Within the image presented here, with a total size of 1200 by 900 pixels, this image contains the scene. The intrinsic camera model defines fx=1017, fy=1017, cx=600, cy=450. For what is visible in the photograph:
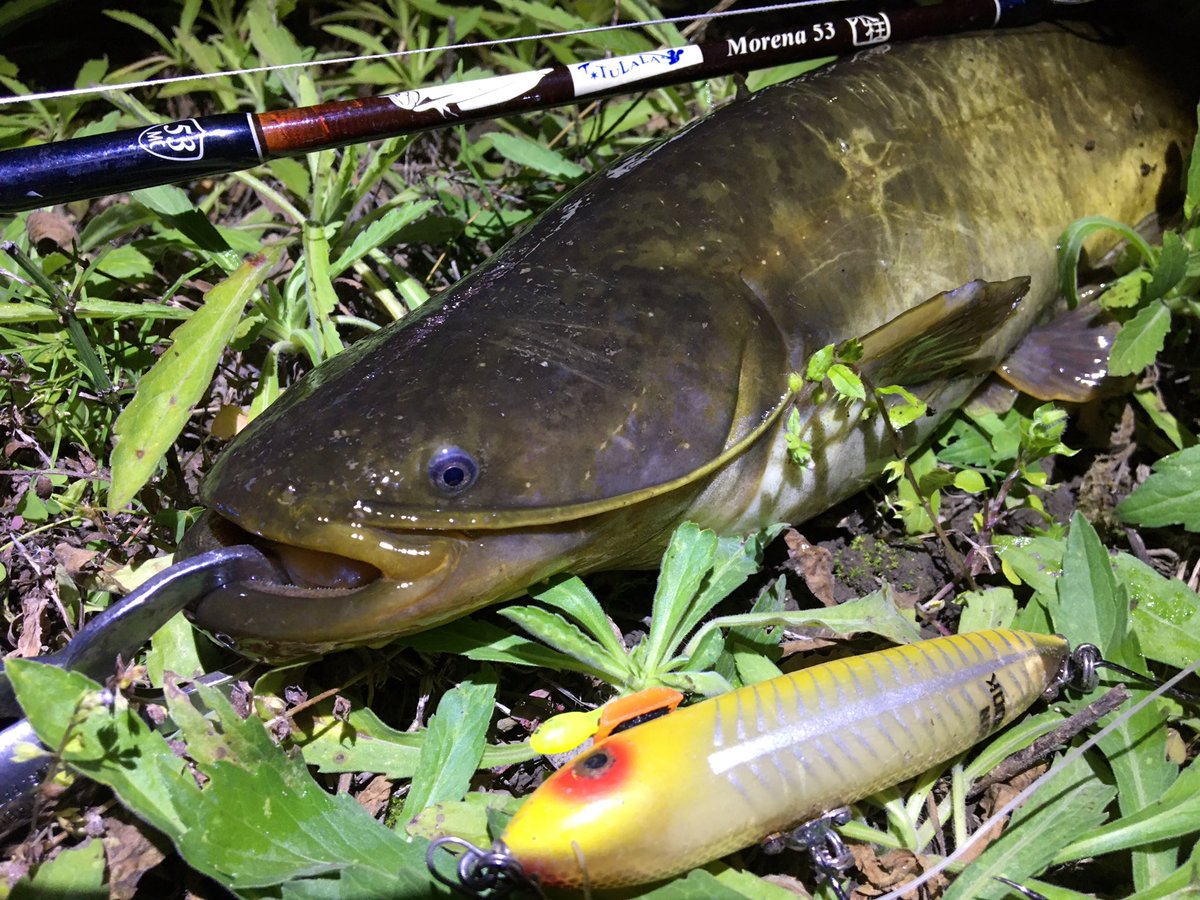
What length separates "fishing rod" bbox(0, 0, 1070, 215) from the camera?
7.17ft

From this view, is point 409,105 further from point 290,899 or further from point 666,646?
point 290,899

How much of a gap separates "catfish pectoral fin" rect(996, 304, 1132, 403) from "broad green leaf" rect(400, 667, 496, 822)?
67.6 inches

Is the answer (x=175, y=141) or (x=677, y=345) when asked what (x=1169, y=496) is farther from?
(x=175, y=141)

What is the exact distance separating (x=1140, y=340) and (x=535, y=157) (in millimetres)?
1789

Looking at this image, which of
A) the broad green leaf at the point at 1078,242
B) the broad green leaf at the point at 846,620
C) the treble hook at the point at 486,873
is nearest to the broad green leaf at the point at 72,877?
the treble hook at the point at 486,873

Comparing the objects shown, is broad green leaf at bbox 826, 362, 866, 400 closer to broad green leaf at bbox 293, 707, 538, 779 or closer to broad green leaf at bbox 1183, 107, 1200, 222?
broad green leaf at bbox 293, 707, 538, 779

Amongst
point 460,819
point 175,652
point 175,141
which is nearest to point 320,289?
point 175,141

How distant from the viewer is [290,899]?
1.71 meters

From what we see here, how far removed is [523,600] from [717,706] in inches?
22.9

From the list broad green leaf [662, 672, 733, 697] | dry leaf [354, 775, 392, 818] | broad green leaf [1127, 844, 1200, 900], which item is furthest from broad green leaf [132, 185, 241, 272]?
broad green leaf [1127, 844, 1200, 900]

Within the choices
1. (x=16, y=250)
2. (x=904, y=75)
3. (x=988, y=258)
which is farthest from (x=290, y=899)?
(x=904, y=75)

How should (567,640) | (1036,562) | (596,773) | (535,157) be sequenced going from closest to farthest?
1. (596,773)
2. (567,640)
3. (1036,562)
4. (535,157)

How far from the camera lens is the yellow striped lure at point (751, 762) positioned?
1620 millimetres

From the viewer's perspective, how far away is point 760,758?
1725mm
